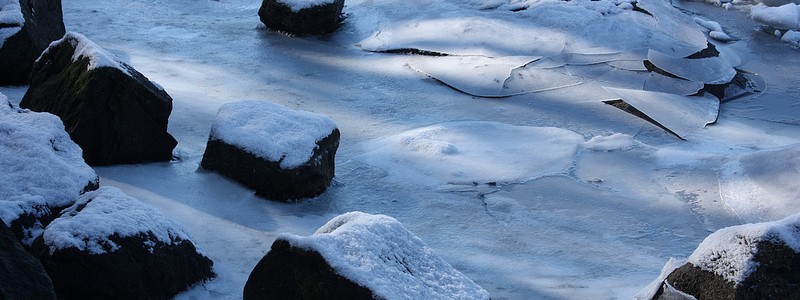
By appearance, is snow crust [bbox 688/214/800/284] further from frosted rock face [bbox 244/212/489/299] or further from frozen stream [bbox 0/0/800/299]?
frosted rock face [bbox 244/212/489/299]

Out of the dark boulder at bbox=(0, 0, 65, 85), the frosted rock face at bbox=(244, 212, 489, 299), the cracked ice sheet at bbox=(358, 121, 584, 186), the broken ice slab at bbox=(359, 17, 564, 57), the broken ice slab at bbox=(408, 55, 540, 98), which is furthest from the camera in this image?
the broken ice slab at bbox=(359, 17, 564, 57)

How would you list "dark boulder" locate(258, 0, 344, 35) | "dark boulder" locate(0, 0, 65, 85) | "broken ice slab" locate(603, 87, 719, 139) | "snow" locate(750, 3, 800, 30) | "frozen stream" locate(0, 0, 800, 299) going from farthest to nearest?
"snow" locate(750, 3, 800, 30), "dark boulder" locate(258, 0, 344, 35), "broken ice slab" locate(603, 87, 719, 139), "dark boulder" locate(0, 0, 65, 85), "frozen stream" locate(0, 0, 800, 299)

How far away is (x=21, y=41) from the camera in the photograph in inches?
219

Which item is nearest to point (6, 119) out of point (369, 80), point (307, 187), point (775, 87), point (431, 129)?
point (307, 187)

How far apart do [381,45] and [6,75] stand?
2746 mm

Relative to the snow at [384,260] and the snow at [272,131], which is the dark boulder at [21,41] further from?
the snow at [384,260]

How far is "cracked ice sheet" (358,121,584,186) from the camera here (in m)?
4.88

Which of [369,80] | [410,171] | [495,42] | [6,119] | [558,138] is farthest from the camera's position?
[495,42]

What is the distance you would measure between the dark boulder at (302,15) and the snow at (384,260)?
4.38m

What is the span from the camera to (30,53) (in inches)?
221

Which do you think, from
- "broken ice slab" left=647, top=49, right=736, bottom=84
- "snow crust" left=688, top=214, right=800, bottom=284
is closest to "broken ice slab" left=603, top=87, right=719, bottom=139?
"broken ice slab" left=647, top=49, right=736, bottom=84

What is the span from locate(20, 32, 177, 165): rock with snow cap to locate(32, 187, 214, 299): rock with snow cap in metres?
1.09

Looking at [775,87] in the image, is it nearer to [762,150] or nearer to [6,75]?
[762,150]

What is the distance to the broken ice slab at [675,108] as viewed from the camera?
567cm
